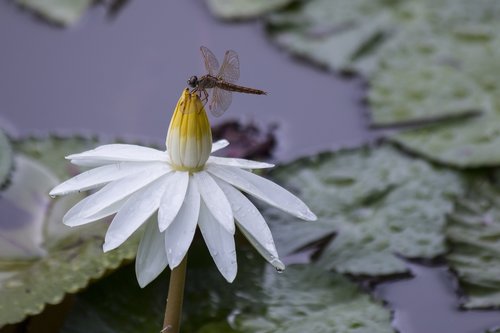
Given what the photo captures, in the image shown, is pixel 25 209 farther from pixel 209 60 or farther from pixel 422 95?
pixel 422 95

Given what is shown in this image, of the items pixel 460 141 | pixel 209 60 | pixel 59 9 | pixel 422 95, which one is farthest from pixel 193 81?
pixel 59 9

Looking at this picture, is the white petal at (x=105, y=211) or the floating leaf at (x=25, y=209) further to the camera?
the floating leaf at (x=25, y=209)

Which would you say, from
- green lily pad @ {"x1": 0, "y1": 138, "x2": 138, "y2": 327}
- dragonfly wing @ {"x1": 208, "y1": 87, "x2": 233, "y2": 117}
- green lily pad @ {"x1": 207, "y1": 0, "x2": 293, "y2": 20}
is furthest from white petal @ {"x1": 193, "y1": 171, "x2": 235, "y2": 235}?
green lily pad @ {"x1": 207, "y1": 0, "x2": 293, "y2": 20}

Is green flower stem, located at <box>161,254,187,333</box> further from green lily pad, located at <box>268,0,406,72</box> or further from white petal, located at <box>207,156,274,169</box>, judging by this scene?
green lily pad, located at <box>268,0,406,72</box>

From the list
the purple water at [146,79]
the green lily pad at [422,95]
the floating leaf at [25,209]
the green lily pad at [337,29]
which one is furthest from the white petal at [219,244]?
the green lily pad at [337,29]

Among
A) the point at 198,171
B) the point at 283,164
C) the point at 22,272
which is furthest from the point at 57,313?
the point at 283,164

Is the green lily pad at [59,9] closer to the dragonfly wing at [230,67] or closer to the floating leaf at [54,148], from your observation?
the floating leaf at [54,148]
